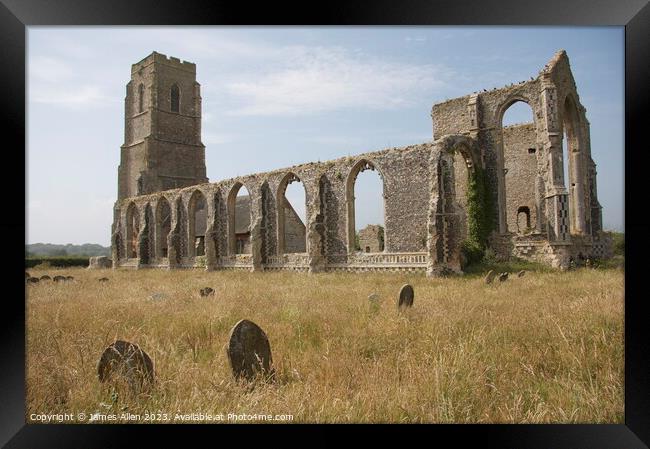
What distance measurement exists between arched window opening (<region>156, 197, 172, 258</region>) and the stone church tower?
4.50 m

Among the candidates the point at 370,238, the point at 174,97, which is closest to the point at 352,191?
the point at 370,238

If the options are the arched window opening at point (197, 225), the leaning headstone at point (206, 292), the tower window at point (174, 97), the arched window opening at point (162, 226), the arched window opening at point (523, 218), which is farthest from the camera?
the tower window at point (174, 97)

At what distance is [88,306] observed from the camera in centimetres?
833

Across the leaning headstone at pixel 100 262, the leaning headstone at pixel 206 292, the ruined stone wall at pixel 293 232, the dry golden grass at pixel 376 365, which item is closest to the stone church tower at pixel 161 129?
the leaning headstone at pixel 100 262

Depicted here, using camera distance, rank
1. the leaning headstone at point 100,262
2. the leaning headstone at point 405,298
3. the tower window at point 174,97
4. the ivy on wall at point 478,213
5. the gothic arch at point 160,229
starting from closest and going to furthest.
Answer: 1. the leaning headstone at point 405,298
2. the ivy on wall at point 478,213
3. the gothic arch at point 160,229
4. the leaning headstone at point 100,262
5. the tower window at point 174,97

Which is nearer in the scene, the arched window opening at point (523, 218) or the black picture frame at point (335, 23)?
the black picture frame at point (335, 23)

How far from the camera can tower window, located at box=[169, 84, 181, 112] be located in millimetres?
40375

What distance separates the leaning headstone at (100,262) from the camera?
34469mm

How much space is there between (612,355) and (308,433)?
10.1 ft

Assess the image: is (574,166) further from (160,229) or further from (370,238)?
(160,229)

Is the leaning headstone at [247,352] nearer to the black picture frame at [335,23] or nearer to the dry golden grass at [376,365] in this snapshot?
the dry golden grass at [376,365]

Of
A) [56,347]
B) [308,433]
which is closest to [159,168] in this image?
[56,347]

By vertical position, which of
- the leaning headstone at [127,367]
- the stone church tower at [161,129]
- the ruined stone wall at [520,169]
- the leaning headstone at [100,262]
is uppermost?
the stone church tower at [161,129]

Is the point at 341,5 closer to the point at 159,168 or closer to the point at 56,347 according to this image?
the point at 56,347
